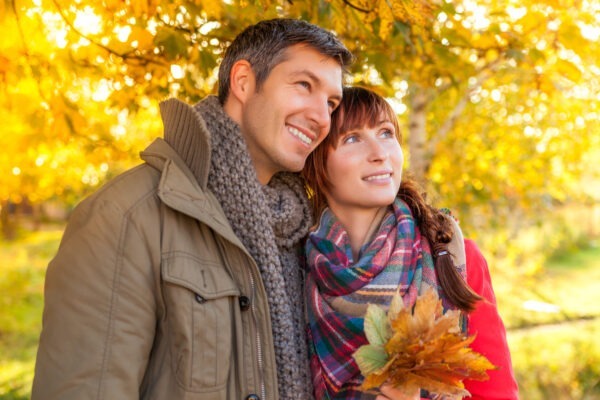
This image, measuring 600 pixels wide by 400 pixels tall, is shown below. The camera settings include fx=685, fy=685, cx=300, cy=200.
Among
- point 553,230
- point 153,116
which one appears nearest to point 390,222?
point 153,116

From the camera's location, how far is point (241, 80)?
260 cm

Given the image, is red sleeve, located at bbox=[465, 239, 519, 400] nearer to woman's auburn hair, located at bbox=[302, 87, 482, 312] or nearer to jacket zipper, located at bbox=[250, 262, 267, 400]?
woman's auburn hair, located at bbox=[302, 87, 482, 312]

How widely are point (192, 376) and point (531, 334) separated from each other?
28.3 ft

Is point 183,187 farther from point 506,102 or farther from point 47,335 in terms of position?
point 506,102

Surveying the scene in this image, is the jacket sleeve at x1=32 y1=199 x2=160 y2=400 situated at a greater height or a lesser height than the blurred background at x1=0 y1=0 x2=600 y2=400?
lesser

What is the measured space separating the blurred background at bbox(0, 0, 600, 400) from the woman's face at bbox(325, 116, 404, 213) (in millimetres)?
412

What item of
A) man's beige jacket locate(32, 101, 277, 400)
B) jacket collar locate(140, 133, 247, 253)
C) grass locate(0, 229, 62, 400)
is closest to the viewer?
man's beige jacket locate(32, 101, 277, 400)

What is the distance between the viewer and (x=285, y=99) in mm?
2533

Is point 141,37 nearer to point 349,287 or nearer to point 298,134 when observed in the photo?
point 298,134

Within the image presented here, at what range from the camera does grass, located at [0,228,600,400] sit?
7.83 metres

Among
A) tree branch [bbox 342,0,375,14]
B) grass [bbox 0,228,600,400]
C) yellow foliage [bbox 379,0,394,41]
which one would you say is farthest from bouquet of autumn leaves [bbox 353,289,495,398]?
grass [bbox 0,228,600,400]

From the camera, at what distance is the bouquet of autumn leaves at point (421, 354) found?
1.80 m

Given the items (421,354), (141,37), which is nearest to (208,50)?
(141,37)

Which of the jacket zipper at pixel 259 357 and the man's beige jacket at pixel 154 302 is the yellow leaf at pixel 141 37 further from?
the jacket zipper at pixel 259 357
